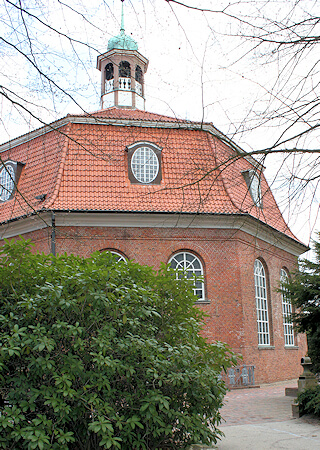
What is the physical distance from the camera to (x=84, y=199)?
15258mm

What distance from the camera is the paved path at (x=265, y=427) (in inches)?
242

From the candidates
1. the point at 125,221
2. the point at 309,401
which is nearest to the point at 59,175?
the point at 125,221

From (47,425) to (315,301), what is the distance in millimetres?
7540

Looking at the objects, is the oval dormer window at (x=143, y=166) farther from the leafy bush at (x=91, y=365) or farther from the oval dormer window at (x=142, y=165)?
the leafy bush at (x=91, y=365)

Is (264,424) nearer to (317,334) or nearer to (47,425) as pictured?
(317,334)

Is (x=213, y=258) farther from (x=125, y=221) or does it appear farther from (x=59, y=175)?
(x=59, y=175)

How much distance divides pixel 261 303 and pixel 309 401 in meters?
9.26

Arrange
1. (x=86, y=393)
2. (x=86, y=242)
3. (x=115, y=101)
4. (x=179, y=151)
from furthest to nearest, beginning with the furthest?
(x=115, y=101) → (x=179, y=151) → (x=86, y=242) → (x=86, y=393)

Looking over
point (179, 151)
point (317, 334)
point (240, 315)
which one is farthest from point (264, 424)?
point (179, 151)

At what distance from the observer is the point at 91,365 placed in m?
4.97

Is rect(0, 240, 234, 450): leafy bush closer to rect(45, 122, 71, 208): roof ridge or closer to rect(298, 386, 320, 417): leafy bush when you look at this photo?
rect(298, 386, 320, 417): leafy bush

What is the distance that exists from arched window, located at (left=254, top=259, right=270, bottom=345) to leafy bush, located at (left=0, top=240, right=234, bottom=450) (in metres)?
12.0

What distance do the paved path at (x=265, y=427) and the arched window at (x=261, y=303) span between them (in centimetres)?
541

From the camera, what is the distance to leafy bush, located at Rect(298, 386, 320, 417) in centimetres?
804
